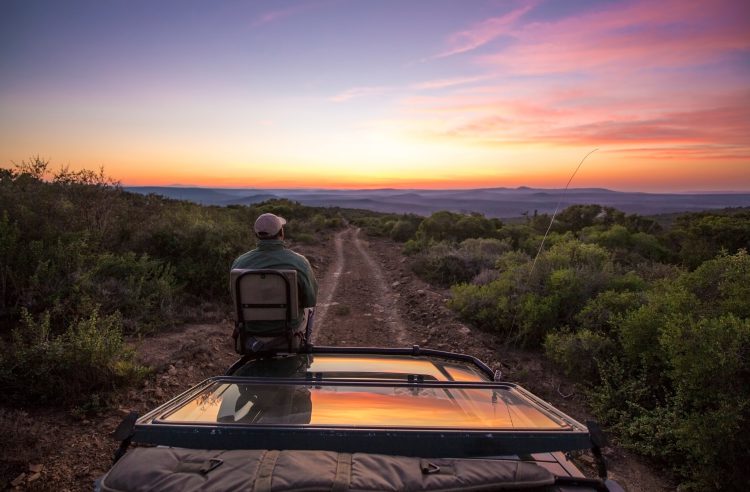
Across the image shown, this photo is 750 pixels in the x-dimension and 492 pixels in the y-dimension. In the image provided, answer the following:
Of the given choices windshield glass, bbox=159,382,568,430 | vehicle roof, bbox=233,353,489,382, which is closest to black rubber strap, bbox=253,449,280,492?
windshield glass, bbox=159,382,568,430

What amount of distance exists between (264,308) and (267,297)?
88 millimetres

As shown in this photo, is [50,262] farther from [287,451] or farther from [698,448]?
[698,448]

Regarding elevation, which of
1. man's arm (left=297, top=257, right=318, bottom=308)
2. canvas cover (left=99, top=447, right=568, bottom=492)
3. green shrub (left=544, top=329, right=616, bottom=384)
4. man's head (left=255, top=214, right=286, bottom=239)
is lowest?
green shrub (left=544, top=329, right=616, bottom=384)

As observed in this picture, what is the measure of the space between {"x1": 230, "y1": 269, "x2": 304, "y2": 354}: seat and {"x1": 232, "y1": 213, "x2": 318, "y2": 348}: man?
315 millimetres

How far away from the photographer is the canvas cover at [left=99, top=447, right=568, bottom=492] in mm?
1333

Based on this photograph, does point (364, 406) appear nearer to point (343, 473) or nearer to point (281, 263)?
point (343, 473)

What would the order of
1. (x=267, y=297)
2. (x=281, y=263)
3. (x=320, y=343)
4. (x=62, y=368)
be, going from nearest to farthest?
(x=267, y=297), (x=281, y=263), (x=62, y=368), (x=320, y=343)

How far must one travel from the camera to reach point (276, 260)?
3.75 meters

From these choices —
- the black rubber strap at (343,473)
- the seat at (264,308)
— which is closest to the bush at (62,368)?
the seat at (264,308)

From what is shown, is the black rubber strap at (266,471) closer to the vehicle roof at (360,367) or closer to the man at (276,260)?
the vehicle roof at (360,367)

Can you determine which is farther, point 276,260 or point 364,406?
point 276,260

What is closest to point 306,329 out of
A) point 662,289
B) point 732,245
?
point 662,289

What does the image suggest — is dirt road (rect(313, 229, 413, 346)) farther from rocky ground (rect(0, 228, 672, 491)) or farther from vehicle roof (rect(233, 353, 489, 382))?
vehicle roof (rect(233, 353, 489, 382))

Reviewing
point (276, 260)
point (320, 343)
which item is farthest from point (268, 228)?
point (320, 343)
